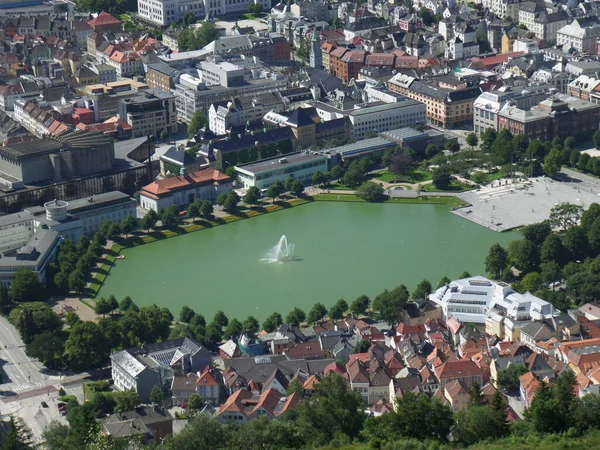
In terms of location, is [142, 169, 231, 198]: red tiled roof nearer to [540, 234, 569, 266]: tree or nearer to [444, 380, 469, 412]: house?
[540, 234, 569, 266]: tree

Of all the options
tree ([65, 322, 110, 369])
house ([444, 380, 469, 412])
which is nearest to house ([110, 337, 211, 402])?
tree ([65, 322, 110, 369])

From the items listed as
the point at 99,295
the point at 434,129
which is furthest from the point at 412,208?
the point at 99,295

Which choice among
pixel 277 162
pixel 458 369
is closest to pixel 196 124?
pixel 277 162

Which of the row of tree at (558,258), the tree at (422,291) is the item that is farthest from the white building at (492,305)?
the row of tree at (558,258)

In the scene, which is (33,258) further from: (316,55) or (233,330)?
(316,55)

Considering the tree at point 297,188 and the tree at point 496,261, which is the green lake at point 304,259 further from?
the tree at point 297,188

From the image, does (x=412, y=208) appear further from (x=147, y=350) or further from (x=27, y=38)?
(x=27, y=38)
